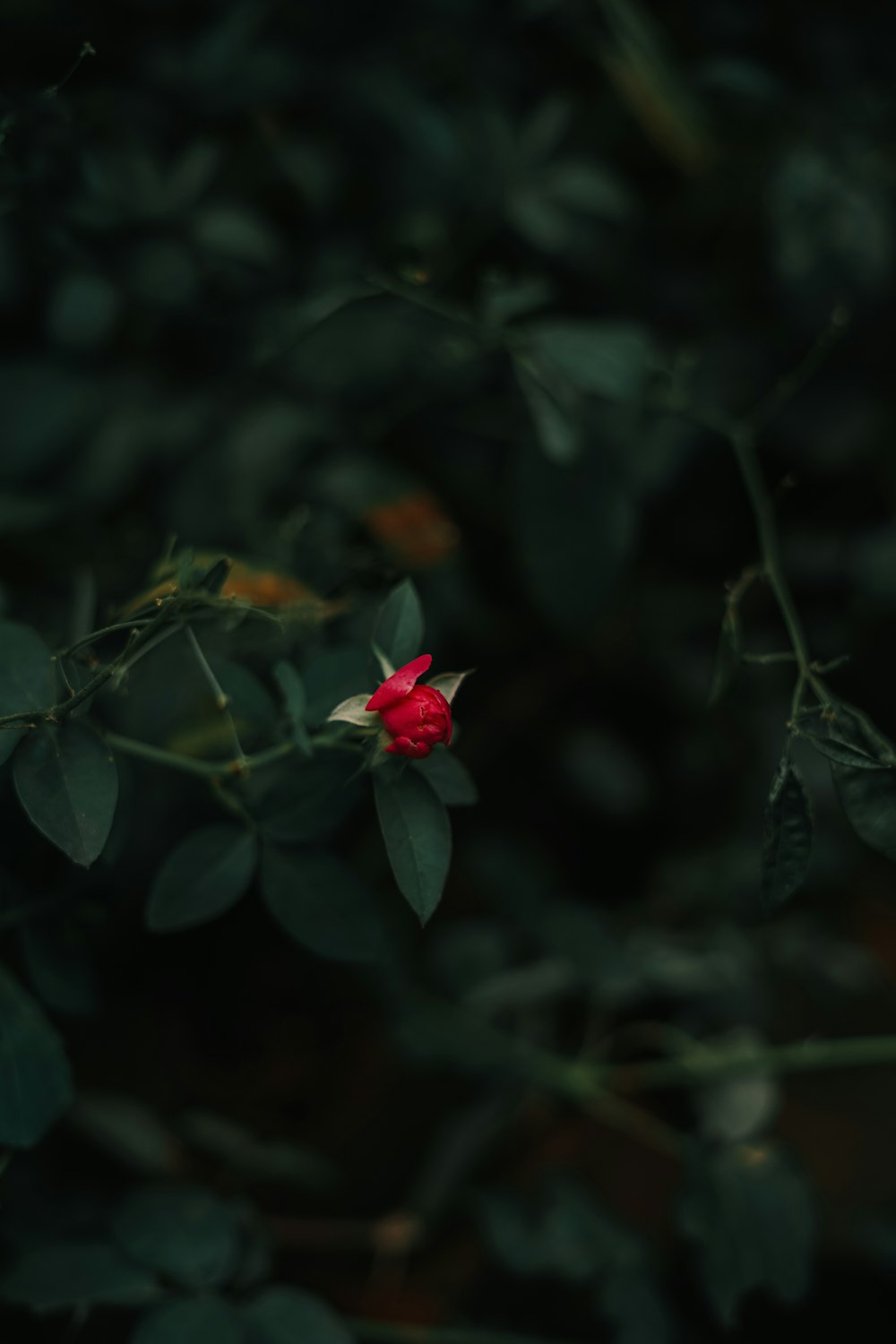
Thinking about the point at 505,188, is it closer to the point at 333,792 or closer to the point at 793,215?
the point at 793,215

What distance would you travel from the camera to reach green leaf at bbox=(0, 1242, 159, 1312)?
0.64 metres

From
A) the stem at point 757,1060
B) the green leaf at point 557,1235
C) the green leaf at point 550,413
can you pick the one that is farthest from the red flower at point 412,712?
the green leaf at point 557,1235

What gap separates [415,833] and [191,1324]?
38cm

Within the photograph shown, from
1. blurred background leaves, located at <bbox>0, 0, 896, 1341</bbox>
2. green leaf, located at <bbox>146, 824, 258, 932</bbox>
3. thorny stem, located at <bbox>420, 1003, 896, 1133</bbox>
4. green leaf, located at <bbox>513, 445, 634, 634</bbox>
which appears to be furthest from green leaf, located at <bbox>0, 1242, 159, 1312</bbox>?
green leaf, located at <bbox>513, 445, 634, 634</bbox>

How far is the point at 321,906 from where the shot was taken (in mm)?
622

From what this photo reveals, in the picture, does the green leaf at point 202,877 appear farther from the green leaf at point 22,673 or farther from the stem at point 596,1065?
the stem at point 596,1065

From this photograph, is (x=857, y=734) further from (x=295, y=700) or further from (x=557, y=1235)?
(x=557, y=1235)

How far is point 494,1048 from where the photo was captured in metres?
0.98

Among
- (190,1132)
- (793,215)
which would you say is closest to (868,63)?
(793,215)

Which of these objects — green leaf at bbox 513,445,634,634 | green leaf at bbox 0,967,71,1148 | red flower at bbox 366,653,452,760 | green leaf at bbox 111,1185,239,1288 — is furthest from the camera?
green leaf at bbox 513,445,634,634

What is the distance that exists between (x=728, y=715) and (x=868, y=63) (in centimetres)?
77

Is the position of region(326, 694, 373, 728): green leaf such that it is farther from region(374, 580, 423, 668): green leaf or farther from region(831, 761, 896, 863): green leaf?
region(831, 761, 896, 863): green leaf

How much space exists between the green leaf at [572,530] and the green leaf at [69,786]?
1.75ft

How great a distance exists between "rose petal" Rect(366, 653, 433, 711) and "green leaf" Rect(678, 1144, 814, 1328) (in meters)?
0.56
